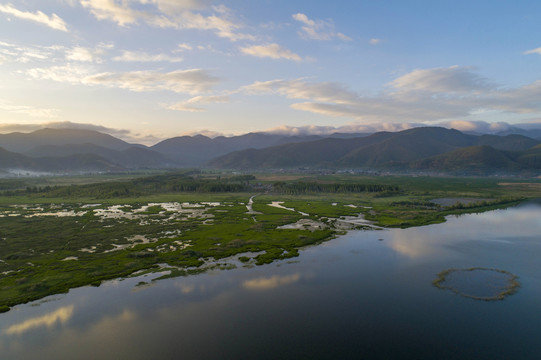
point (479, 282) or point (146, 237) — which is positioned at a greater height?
point (479, 282)

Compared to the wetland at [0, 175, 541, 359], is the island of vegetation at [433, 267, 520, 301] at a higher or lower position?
higher

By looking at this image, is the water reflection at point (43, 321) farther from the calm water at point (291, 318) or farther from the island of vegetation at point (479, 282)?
the island of vegetation at point (479, 282)

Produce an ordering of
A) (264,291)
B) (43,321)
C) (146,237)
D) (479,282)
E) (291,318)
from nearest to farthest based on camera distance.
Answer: (43,321) < (291,318) < (264,291) < (479,282) < (146,237)

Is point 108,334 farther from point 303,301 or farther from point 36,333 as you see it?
point 303,301

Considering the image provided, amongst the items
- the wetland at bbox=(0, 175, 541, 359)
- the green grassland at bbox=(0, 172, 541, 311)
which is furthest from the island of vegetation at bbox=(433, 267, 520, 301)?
the green grassland at bbox=(0, 172, 541, 311)

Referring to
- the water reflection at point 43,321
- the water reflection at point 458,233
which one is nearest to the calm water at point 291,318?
the water reflection at point 43,321

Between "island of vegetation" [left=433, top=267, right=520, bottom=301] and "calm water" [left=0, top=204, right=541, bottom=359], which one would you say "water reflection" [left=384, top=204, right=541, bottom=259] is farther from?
"island of vegetation" [left=433, top=267, right=520, bottom=301]

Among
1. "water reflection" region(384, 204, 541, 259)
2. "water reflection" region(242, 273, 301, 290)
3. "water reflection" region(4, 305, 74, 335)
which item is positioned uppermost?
"water reflection" region(384, 204, 541, 259)

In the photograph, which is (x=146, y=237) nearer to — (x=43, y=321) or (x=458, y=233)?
(x=43, y=321)

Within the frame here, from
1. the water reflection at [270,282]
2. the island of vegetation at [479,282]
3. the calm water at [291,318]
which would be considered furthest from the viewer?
the water reflection at [270,282]

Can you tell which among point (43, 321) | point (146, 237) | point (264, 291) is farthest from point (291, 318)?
point (146, 237)
